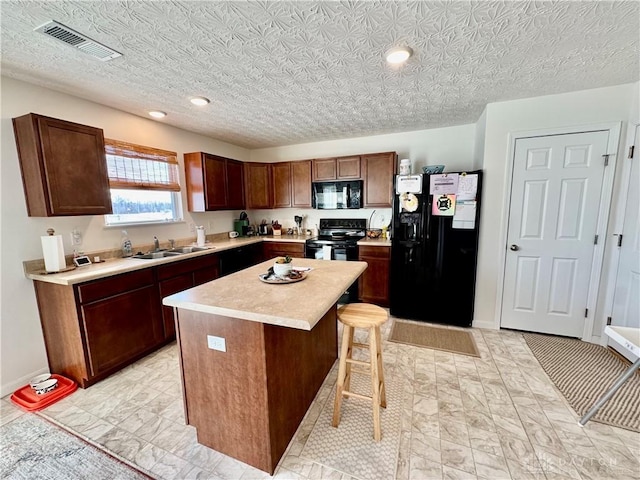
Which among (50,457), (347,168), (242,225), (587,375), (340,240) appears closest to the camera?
(50,457)

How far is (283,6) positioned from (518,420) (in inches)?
111

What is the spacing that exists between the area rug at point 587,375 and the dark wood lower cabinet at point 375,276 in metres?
1.56

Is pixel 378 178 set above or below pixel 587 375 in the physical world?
above

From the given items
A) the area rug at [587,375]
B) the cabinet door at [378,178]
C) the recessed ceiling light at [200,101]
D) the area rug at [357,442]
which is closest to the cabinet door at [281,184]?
the cabinet door at [378,178]

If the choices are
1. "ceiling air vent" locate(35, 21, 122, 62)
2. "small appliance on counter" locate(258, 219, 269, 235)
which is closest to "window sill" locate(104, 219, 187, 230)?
"small appliance on counter" locate(258, 219, 269, 235)

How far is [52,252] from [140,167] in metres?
1.25

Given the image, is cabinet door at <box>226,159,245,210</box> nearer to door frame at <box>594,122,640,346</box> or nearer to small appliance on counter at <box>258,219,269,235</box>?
small appliance on counter at <box>258,219,269,235</box>

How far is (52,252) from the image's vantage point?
6.76ft

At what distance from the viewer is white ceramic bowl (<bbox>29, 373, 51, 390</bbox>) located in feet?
6.57

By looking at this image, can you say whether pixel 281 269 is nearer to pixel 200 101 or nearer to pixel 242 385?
pixel 242 385

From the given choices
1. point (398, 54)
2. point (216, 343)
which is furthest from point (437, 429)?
point (398, 54)

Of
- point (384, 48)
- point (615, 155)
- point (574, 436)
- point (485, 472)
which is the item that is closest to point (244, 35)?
point (384, 48)

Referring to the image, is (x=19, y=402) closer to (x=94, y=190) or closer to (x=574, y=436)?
(x=94, y=190)

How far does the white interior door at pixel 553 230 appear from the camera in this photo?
2494 millimetres
